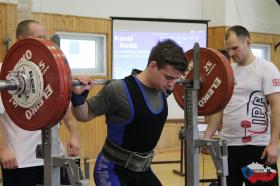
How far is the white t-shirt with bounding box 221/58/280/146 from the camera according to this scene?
2873 millimetres

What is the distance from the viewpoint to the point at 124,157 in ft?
6.97

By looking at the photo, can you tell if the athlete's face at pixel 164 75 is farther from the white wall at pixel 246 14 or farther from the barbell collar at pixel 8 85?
the white wall at pixel 246 14

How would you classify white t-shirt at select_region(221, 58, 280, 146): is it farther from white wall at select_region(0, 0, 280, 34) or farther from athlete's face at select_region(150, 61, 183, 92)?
white wall at select_region(0, 0, 280, 34)

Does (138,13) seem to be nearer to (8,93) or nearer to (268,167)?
(268,167)

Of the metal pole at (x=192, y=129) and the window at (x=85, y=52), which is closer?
the metal pole at (x=192, y=129)

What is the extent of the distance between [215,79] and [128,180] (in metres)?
0.79

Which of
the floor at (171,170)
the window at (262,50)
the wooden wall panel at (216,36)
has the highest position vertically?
the wooden wall panel at (216,36)

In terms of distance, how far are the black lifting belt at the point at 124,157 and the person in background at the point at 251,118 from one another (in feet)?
3.20

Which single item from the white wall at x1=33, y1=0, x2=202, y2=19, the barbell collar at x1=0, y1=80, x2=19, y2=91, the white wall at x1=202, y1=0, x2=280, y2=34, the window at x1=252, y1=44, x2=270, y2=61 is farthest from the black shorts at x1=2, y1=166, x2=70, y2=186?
the window at x1=252, y1=44, x2=270, y2=61

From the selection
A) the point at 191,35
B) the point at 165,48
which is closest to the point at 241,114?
the point at 165,48

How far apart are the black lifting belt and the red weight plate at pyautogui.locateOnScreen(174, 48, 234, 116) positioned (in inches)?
22.5

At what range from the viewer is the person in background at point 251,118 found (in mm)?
2873

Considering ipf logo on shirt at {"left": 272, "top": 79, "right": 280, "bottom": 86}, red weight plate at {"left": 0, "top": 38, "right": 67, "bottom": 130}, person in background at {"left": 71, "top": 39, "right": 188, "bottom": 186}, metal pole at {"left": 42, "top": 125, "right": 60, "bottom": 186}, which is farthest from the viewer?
ipf logo on shirt at {"left": 272, "top": 79, "right": 280, "bottom": 86}

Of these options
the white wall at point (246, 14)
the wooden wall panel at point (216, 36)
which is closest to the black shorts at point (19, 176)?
the wooden wall panel at point (216, 36)
